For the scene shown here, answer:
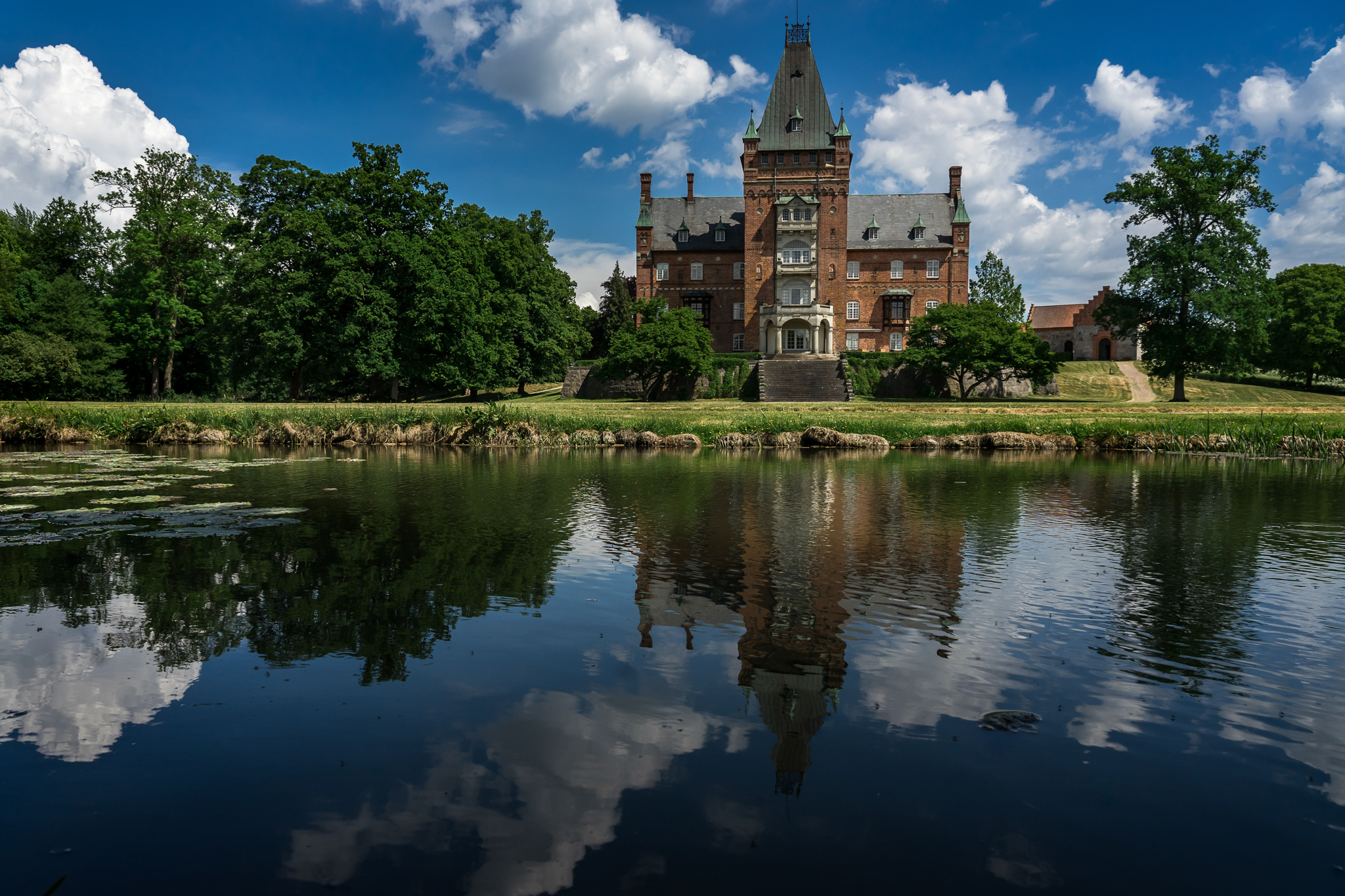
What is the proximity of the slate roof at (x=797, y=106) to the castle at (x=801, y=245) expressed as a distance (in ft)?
0.28

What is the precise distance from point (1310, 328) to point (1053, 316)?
43529mm

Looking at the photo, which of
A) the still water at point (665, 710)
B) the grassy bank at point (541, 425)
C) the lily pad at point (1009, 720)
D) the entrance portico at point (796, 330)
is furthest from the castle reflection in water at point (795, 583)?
the entrance portico at point (796, 330)

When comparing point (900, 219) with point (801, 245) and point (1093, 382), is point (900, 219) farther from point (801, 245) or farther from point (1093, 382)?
point (1093, 382)

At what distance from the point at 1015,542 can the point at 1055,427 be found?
2070 centimetres

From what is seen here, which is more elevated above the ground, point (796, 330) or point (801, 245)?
point (801, 245)

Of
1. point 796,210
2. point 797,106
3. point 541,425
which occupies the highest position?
point 797,106

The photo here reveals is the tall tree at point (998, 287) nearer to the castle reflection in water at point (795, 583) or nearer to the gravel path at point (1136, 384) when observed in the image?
the gravel path at point (1136, 384)

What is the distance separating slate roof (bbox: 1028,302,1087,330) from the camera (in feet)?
331

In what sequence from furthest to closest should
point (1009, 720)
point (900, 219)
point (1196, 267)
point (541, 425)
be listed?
point (900, 219), point (1196, 267), point (541, 425), point (1009, 720)

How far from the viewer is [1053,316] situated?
103m

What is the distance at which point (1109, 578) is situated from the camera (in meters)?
9.00

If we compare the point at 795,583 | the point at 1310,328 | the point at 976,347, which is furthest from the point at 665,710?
the point at 1310,328

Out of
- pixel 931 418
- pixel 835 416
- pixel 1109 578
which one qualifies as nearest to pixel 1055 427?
pixel 931 418

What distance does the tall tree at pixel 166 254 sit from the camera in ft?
163
